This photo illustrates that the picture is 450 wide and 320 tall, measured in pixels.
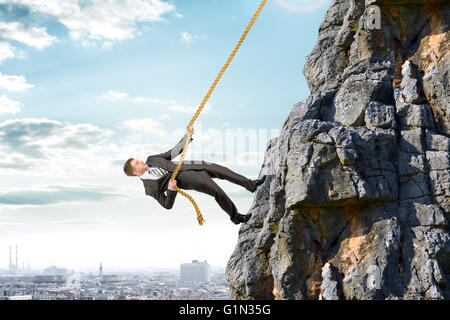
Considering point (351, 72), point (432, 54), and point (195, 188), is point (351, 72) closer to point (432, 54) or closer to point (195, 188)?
point (432, 54)

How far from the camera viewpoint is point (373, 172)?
23359 millimetres

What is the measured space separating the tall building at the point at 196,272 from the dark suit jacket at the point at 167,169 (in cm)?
3507

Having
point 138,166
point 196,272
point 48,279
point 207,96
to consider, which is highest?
point 207,96

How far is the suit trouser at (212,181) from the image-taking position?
14.3 metres

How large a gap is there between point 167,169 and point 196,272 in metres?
39.1

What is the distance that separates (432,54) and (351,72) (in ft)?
14.3

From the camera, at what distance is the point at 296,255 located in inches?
1000

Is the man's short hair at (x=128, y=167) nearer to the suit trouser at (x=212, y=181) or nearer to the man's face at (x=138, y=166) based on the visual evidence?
the man's face at (x=138, y=166)

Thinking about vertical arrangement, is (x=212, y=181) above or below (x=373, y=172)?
below

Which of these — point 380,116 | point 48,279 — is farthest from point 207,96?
point 48,279

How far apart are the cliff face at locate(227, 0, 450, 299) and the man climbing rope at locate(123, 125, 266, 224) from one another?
9339 mm

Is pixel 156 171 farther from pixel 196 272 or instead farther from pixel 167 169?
pixel 196 272

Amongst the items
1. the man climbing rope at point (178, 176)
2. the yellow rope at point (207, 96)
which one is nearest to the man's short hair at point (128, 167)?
the man climbing rope at point (178, 176)
